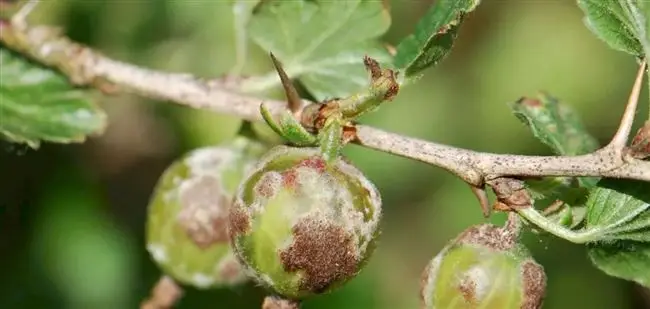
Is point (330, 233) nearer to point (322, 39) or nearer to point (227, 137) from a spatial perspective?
point (322, 39)

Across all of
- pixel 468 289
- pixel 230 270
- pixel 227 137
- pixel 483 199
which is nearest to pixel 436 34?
pixel 483 199

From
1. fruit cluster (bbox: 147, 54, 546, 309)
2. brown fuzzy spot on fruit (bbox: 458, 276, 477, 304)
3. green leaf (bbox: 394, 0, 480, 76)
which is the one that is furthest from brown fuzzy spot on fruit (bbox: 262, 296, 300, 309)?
green leaf (bbox: 394, 0, 480, 76)

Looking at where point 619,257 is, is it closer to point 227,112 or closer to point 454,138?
point 227,112

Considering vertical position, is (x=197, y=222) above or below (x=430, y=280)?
above

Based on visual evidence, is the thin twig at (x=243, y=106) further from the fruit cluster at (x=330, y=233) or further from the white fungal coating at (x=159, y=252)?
the white fungal coating at (x=159, y=252)

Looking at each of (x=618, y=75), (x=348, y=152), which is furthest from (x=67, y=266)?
(x=618, y=75)
